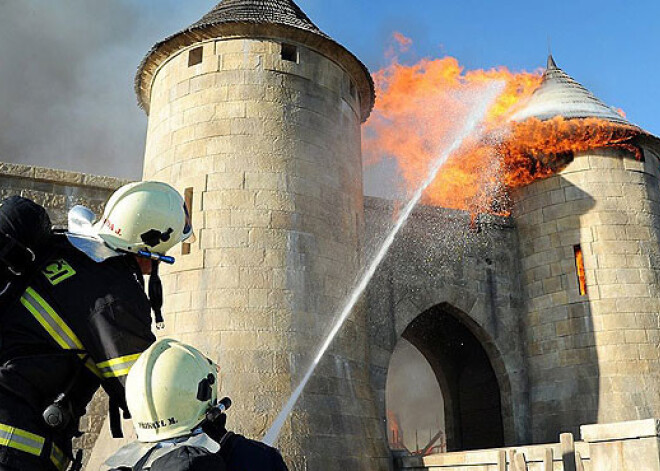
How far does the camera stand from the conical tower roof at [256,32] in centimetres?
1010

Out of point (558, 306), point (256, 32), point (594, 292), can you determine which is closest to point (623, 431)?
point (594, 292)

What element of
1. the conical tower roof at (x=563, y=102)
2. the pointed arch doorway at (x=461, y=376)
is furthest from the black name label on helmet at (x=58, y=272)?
the conical tower roof at (x=563, y=102)

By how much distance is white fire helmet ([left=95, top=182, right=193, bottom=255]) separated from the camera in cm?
294

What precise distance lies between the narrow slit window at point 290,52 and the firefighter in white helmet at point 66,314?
302 inches

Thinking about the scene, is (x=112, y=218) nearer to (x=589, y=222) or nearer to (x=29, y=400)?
(x=29, y=400)

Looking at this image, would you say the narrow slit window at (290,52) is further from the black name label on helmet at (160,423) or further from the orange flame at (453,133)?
the black name label on helmet at (160,423)

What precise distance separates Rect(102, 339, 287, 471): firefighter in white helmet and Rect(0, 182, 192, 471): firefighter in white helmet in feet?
Result: 1.18

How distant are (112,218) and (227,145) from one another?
6.77m

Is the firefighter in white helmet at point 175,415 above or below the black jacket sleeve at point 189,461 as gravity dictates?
above

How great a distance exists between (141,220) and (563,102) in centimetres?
1188

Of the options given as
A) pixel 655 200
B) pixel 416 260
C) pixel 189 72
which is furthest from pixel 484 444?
pixel 189 72

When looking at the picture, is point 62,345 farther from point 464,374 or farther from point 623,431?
point 464,374

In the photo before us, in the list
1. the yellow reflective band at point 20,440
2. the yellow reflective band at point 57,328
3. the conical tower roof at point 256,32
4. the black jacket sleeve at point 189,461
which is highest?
the conical tower roof at point 256,32

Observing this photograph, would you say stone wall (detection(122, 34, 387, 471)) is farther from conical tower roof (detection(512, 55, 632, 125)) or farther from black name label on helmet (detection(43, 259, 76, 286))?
black name label on helmet (detection(43, 259, 76, 286))
